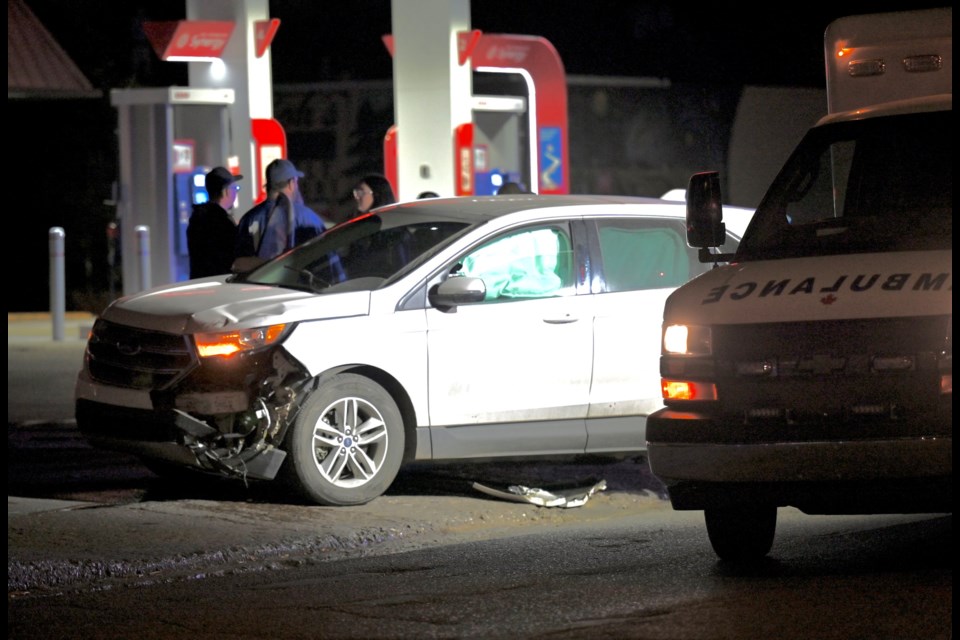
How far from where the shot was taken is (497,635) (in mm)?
6152

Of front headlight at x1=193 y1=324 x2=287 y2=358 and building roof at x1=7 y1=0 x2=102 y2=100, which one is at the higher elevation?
building roof at x1=7 y1=0 x2=102 y2=100

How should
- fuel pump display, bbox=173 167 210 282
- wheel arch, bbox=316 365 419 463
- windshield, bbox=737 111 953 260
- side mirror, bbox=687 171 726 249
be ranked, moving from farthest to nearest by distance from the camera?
fuel pump display, bbox=173 167 210 282, wheel arch, bbox=316 365 419 463, side mirror, bbox=687 171 726 249, windshield, bbox=737 111 953 260

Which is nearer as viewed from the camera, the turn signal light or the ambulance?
the ambulance

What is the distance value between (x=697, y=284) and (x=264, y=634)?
2.36m

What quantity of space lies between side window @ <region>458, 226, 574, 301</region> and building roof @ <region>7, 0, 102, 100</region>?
21.3 meters

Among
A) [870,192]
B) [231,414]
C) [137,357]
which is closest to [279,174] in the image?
[137,357]

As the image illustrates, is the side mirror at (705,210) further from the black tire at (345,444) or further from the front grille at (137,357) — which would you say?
the front grille at (137,357)

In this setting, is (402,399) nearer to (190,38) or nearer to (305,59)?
(190,38)

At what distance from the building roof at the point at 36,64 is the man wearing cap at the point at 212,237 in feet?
58.5

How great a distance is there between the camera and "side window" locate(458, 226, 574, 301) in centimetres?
1003

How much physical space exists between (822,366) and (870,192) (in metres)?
1.46

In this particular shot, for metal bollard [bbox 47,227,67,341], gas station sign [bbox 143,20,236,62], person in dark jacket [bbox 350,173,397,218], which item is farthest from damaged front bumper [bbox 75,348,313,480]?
metal bollard [bbox 47,227,67,341]

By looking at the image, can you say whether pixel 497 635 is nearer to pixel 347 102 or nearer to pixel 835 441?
pixel 835 441

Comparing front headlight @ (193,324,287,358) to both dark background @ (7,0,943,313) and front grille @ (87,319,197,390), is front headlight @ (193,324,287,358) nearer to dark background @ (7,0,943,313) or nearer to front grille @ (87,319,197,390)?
front grille @ (87,319,197,390)
